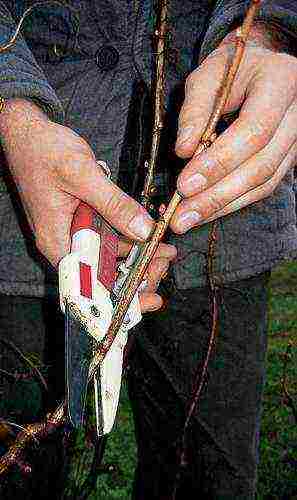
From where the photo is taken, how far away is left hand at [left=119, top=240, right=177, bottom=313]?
1.10 metres

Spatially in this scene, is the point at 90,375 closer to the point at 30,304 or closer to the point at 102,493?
the point at 30,304

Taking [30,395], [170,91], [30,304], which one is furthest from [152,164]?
[30,395]

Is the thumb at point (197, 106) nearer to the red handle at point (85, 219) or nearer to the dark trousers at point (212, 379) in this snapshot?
the red handle at point (85, 219)

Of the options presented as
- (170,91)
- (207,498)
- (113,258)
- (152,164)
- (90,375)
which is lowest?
(207,498)

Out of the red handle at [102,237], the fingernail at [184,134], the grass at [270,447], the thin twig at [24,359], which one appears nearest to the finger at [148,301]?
the red handle at [102,237]

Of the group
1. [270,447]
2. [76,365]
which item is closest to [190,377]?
[76,365]

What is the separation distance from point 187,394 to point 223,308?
0.80 ft

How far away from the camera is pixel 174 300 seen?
1.43 meters

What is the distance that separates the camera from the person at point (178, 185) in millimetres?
928

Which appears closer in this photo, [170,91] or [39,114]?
[39,114]

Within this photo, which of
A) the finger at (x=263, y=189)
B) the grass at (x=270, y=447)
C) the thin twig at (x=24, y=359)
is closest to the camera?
the finger at (x=263, y=189)

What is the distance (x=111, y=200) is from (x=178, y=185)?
0.12m

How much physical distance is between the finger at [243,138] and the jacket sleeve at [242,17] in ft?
0.62

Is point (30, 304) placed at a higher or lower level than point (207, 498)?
higher
